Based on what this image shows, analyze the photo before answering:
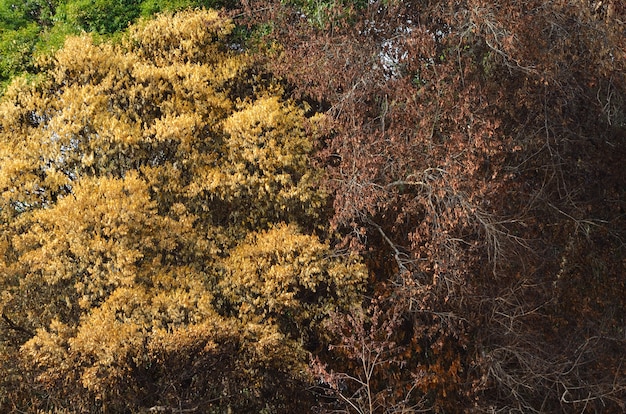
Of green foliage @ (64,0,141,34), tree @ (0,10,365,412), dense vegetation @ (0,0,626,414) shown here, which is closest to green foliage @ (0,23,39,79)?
dense vegetation @ (0,0,626,414)

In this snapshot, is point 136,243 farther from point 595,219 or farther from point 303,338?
point 595,219

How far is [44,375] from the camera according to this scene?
13.3 m

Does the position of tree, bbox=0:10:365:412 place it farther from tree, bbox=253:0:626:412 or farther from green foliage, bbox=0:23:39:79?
green foliage, bbox=0:23:39:79

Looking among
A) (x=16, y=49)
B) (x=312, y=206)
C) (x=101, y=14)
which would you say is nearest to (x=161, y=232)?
(x=312, y=206)

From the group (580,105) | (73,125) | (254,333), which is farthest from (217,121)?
(580,105)

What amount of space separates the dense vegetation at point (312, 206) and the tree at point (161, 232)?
5 cm

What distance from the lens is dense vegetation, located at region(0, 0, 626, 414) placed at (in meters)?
14.1

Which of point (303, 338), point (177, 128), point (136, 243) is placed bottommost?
point (303, 338)

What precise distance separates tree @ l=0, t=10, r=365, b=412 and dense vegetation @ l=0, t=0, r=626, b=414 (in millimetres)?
48

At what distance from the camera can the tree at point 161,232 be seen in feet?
45.4

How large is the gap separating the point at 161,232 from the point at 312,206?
2.48 m

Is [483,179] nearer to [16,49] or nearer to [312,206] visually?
[312,206]

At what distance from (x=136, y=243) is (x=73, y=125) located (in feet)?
7.15

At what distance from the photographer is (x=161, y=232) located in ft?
48.3
